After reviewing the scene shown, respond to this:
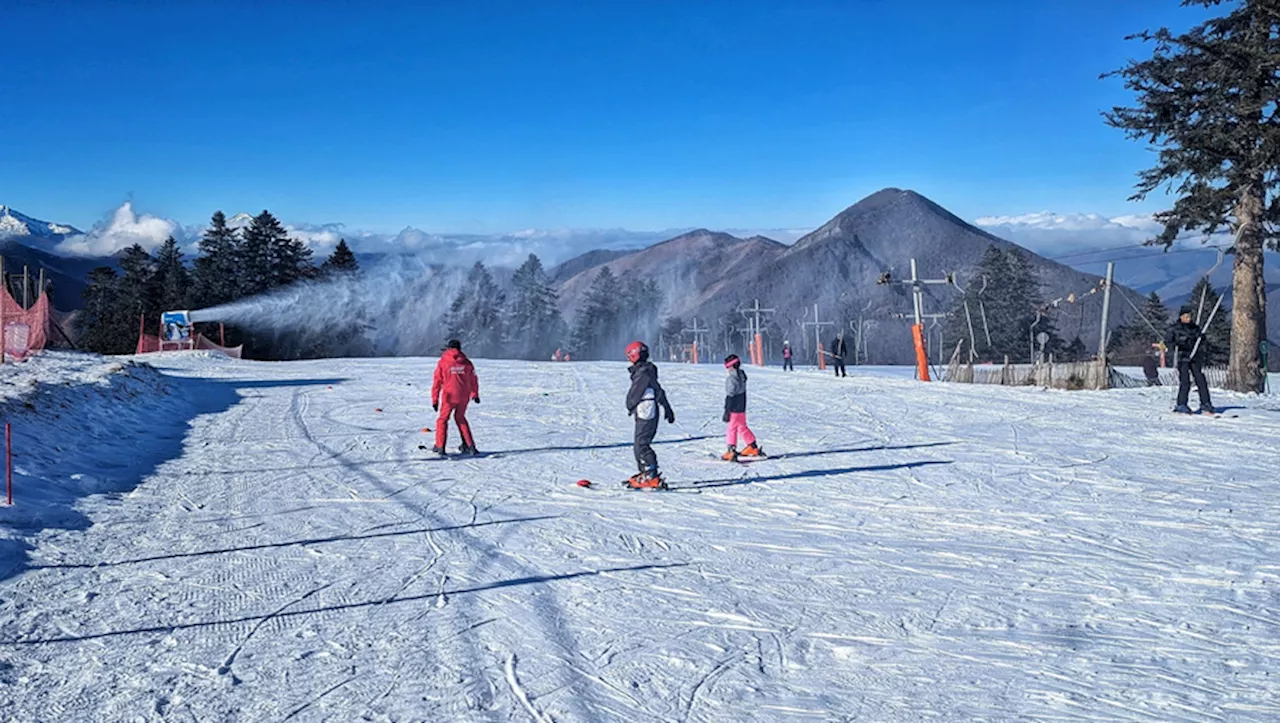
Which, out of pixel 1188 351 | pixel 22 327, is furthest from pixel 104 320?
pixel 1188 351

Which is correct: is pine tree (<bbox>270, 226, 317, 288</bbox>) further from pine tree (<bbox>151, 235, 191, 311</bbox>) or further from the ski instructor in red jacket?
the ski instructor in red jacket

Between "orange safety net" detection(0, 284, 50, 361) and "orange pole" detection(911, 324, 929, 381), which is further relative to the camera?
"orange pole" detection(911, 324, 929, 381)

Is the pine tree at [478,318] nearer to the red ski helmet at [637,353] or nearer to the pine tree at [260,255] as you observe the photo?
the pine tree at [260,255]

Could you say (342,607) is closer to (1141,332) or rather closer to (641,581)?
(641,581)

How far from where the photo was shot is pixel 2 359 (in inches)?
983

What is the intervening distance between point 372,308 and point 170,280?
15700 millimetres

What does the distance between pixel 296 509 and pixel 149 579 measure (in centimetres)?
304

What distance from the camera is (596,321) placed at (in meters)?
→ 104

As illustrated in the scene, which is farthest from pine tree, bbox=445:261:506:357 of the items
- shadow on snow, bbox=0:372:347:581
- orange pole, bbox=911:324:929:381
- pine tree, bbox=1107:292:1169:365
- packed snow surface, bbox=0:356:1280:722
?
packed snow surface, bbox=0:356:1280:722

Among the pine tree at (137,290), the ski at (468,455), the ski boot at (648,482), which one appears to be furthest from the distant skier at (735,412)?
the pine tree at (137,290)

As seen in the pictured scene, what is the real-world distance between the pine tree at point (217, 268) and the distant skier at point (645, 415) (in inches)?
2545

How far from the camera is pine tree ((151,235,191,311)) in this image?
232 feet

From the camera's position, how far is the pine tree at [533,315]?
9388 centimetres

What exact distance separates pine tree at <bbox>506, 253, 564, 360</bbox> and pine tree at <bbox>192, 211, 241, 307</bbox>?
29.4 metres
